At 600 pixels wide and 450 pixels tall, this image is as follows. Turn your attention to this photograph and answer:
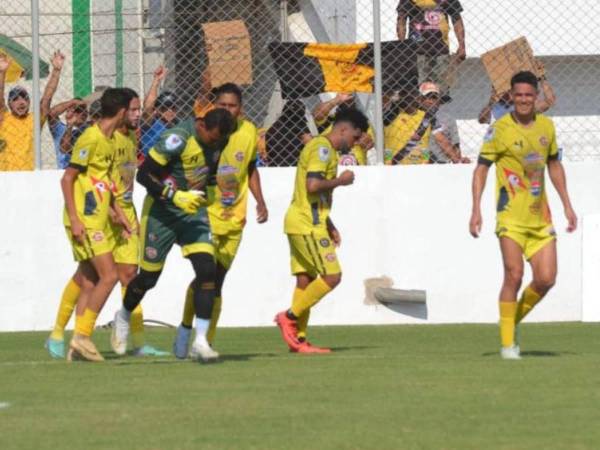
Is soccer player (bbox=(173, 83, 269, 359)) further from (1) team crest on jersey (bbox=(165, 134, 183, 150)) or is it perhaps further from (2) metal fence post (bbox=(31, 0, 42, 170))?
(2) metal fence post (bbox=(31, 0, 42, 170))

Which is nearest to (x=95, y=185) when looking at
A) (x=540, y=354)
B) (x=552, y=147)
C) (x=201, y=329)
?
(x=201, y=329)

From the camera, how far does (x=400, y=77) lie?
18250 millimetres

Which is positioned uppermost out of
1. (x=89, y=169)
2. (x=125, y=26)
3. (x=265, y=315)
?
(x=125, y=26)

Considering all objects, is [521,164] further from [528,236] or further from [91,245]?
[91,245]

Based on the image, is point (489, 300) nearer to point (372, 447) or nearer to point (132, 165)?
point (132, 165)

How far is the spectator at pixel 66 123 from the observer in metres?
17.9

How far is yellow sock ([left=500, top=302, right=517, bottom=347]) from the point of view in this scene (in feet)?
40.7

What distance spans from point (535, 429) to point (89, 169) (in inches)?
224

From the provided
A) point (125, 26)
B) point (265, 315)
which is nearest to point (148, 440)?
point (265, 315)

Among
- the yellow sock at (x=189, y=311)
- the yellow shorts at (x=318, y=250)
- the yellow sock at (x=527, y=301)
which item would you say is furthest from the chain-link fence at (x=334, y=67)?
the yellow sock at (x=527, y=301)

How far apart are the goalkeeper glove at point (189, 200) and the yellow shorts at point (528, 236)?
2.23 metres

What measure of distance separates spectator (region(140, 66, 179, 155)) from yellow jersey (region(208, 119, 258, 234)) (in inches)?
162

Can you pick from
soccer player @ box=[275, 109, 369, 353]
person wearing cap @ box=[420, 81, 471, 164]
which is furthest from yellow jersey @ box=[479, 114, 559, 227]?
person wearing cap @ box=[420, 81, 471, 164]

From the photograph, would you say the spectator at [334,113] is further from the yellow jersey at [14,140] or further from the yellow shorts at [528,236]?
the yellow shorts at [528,236]
